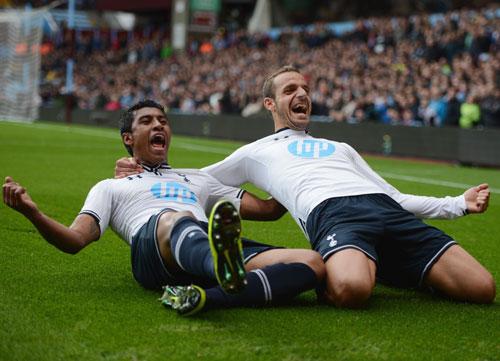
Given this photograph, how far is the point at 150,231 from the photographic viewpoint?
486 cm

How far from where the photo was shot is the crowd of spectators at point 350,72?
20.6 metres

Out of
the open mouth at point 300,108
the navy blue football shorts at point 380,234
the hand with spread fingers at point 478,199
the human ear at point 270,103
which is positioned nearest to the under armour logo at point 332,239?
the navy blue football shorts at point 380,234

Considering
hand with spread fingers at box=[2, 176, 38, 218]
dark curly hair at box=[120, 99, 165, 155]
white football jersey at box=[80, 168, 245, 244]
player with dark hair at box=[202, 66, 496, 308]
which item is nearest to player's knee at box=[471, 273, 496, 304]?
player with dark hair at box=[202, 66, 496, 308]

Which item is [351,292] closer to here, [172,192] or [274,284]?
[274,284]

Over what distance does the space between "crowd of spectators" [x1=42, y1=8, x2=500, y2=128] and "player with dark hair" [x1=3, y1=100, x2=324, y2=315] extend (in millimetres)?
14594

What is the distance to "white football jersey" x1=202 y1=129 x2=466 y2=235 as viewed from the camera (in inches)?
215

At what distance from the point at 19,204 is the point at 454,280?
8.42 feet

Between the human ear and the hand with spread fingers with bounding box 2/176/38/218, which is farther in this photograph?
the human ear

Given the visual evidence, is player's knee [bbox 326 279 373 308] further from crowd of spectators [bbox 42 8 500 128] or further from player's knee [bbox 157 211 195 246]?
crowd of spectators [bbox 42 8 500 128]

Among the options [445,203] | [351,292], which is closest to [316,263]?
[351,292]

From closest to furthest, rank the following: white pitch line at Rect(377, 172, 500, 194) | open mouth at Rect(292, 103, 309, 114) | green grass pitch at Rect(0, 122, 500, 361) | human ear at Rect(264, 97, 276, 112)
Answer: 1. green grass pitch at Rect(0, 122, 500, 361)
2. open mouth at Rect(292, 103, 309, 114)
3. human ear at Rect(264, 97, 276, 112)
4. white pitch line at Rect(377, 172, 500, 194)

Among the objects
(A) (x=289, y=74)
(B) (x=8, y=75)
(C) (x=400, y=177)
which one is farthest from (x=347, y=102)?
(A) (x=289, y=74)

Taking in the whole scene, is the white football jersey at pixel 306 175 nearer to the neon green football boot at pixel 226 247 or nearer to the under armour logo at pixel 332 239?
the under armour logo at pixel 332 239

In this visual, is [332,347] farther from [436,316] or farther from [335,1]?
[335,1]
